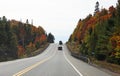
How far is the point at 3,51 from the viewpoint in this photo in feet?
416

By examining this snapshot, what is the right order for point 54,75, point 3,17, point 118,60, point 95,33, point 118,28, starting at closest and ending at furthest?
point 54,75, point 118,28, point 118,60, point 95,33, point 3,17

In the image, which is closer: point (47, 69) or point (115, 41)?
point (47, 69)

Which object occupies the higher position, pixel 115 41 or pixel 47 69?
pixel 115 41

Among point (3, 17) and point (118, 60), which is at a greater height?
point (3, 17)

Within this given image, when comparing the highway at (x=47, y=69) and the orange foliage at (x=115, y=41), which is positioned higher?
the orange foliage at (x=115, y=41)

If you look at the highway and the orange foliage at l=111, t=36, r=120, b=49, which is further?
the orange foliage at l=111, t=36, r=120, b=49

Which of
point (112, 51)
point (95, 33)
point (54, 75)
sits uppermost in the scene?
point (95, 33)

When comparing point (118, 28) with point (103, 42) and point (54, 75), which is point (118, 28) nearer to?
point (103, 42)

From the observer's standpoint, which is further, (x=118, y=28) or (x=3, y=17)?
(x=3, y=17)

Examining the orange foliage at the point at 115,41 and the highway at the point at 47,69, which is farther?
the orange foliage at the point at 115,41

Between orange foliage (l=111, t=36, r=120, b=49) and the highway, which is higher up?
orange foliage (l=111, t=36, r=120, b=49)

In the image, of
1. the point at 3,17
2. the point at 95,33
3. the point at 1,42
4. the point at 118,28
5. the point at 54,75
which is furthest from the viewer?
the point at 3,17

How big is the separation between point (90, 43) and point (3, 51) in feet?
157

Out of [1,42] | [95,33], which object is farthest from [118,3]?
[1,42]
